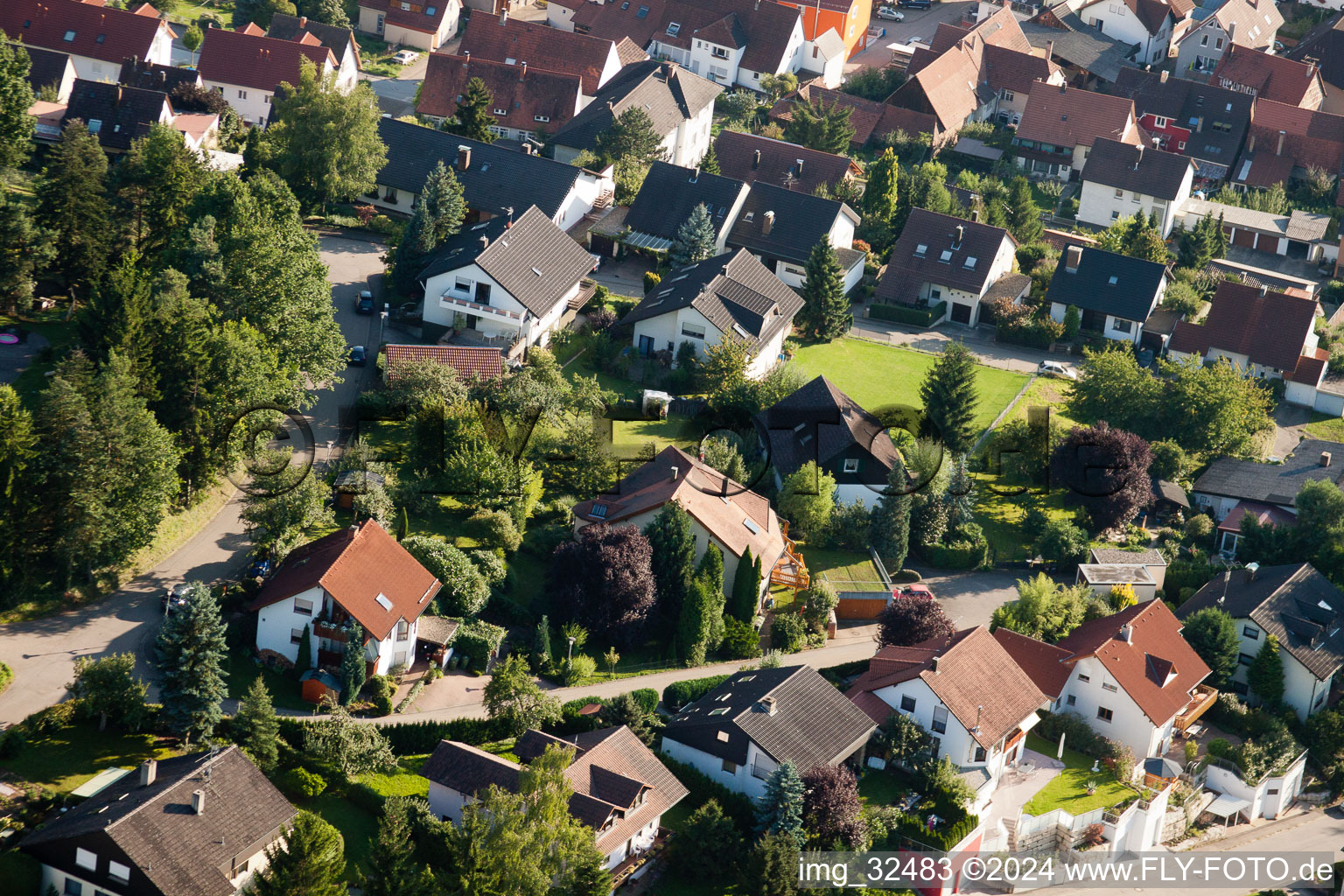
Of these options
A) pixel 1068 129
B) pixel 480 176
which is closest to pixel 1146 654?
pixel 480 176

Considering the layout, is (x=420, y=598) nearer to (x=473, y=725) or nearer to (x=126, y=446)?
(x=473, y=725)

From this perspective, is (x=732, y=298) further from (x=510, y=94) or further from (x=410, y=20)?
(x=410, y=20)

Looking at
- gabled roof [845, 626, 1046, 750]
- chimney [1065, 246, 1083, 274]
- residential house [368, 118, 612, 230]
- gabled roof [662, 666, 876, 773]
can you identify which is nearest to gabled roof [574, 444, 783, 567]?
gabled roof [845, 626, 1046, 750]

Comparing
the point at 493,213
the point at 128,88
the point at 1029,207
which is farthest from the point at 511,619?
the point at 1029,207

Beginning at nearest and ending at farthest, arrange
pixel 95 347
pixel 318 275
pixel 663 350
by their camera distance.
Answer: pixel 95 347, pixel 318 275, pixel 663 350

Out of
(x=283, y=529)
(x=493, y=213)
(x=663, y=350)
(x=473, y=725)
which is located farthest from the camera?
(x=493, y=213)

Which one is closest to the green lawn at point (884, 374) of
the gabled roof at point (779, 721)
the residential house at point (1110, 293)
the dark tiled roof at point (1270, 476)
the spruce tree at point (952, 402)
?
the spruce tree at point (952, 402)

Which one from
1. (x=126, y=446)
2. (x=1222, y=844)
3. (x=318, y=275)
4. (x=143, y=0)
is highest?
(x=143, y=0)
